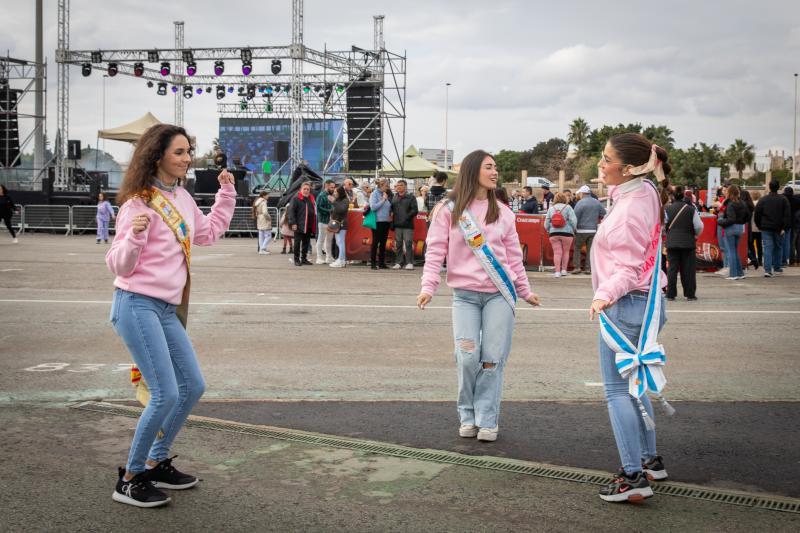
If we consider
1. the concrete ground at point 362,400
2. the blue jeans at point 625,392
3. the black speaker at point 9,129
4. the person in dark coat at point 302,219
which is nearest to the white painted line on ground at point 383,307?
the concrete ground at point 362,400

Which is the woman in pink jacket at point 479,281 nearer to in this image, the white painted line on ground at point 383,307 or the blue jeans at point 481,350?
the blue jeans at point 481,350

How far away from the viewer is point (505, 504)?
4391 mm

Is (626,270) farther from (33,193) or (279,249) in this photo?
(33,193)

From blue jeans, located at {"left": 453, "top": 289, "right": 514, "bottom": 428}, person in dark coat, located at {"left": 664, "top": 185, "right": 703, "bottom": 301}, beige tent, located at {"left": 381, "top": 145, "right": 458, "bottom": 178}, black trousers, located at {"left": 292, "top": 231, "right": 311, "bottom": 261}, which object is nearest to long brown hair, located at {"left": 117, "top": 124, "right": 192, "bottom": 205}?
blue jeans, located at {"left": 453, "top": 289, "right": 514, "bottom": 428}

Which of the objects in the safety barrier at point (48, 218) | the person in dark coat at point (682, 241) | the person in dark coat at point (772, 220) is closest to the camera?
the person in dark coat at point (682, 241)

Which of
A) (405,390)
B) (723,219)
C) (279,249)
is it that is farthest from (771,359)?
(279,249)

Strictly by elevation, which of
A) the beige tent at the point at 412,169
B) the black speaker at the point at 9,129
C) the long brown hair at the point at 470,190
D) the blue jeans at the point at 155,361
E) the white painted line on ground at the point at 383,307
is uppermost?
A: the black speaker at the point at 9,129

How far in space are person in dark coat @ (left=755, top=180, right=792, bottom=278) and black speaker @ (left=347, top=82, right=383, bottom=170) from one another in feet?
75.5

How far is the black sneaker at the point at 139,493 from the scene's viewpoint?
14.2 ft

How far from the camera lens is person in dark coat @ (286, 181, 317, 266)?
20141mm

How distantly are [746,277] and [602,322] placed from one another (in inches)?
594

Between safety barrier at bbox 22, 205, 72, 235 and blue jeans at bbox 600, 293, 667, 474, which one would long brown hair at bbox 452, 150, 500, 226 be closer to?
blue jeans at bbox 600, 293, 667, 474

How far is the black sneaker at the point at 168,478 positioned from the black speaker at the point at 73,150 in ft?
116

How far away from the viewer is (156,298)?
441 centimetres
